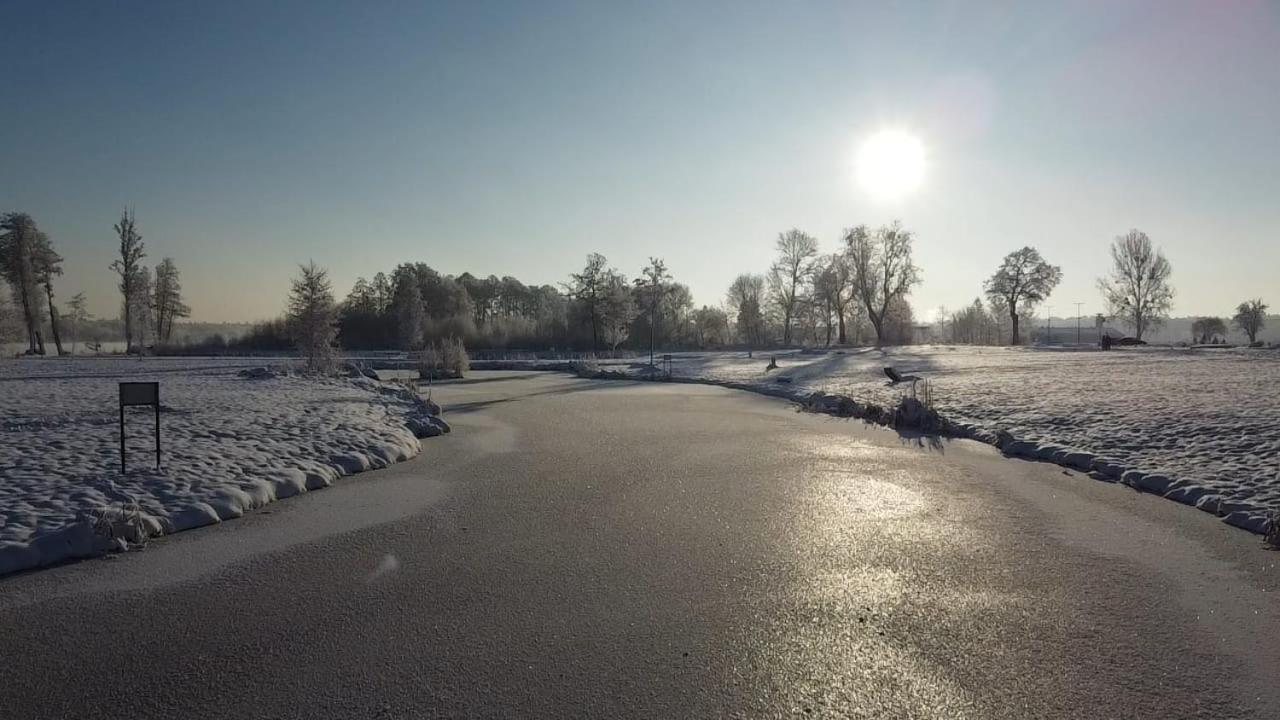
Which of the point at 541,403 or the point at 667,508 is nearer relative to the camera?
the point at 667,508

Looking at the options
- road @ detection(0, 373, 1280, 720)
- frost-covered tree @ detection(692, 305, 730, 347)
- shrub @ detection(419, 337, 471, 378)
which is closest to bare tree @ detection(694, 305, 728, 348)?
frost-covered tree @ detection(692, 305, 730, 347)

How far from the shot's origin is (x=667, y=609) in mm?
4176

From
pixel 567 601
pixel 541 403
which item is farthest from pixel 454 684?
pixel 541 403

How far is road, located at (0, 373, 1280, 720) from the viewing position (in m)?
3.14

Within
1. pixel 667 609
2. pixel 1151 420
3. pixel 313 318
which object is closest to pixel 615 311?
pixel 313 318

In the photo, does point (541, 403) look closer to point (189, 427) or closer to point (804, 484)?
point (189, 427)

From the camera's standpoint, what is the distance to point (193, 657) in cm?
355

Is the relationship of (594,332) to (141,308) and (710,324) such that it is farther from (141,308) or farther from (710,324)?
(141,308)

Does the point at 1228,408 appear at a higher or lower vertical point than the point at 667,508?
higher

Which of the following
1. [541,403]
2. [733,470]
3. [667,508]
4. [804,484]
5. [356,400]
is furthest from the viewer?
[541,403]

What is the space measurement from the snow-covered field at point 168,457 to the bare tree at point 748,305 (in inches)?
2850

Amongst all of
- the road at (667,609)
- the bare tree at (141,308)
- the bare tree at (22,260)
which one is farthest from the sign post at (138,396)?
the bare tree at (22,260)

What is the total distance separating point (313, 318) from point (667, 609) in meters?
24.8

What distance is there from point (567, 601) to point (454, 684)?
46.3 inches
